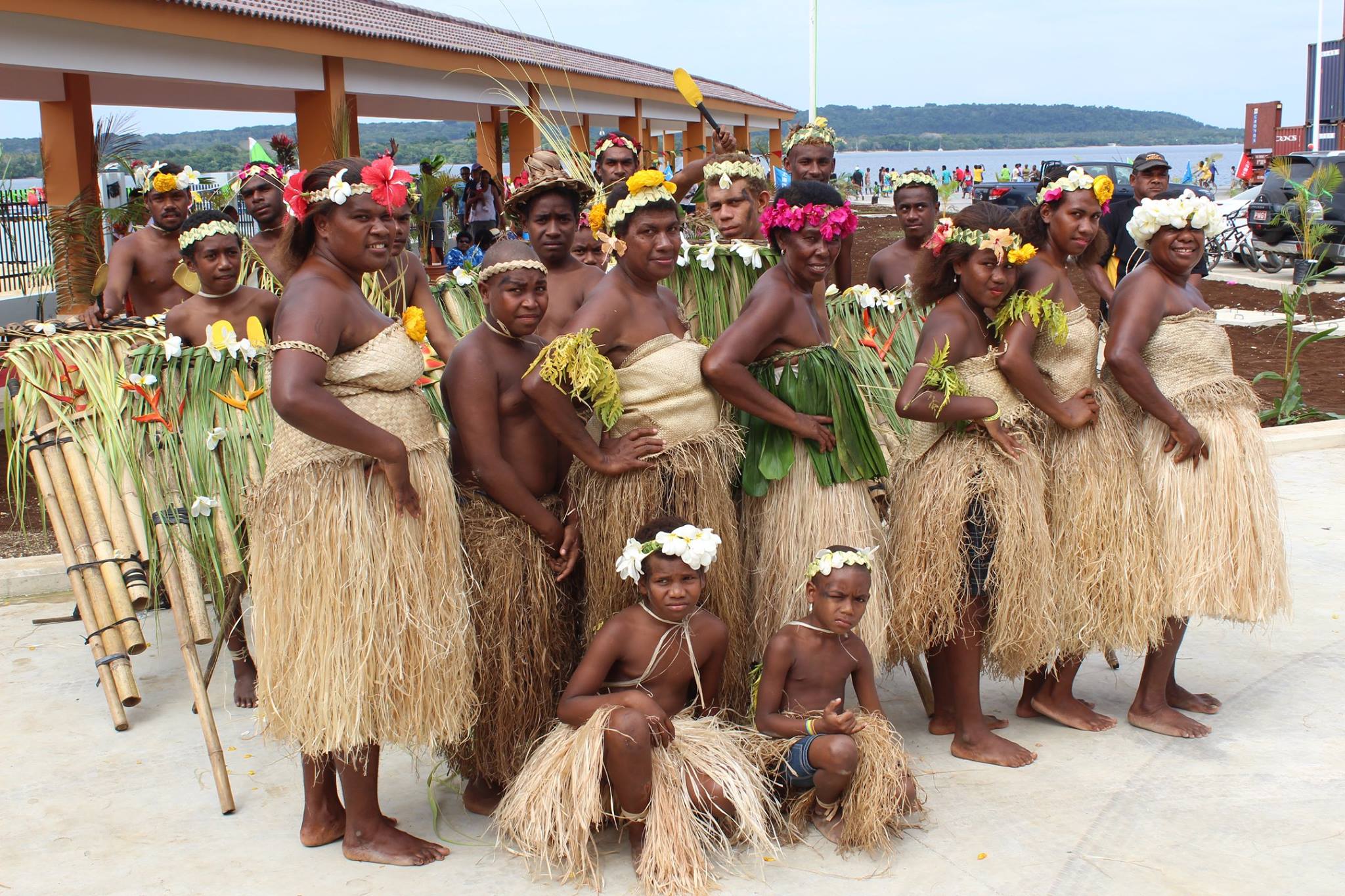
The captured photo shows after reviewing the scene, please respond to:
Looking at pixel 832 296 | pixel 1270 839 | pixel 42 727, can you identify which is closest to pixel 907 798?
pixel 1270 839

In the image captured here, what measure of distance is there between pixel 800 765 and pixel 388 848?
3.46 feet

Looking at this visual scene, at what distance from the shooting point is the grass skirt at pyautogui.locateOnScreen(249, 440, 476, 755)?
2934 mm

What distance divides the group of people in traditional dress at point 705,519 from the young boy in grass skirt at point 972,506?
0.4 inches

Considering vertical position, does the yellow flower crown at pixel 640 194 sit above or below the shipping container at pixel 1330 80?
below

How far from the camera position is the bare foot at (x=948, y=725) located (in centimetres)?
379

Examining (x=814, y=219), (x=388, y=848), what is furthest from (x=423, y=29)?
(x=388, y=848)

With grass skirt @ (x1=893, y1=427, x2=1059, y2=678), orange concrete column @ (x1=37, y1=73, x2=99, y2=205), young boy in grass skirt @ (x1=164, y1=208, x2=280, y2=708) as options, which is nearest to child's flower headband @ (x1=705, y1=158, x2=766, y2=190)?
grass skirt @ (x1=893, y1=427, x2=1059, y2=678)

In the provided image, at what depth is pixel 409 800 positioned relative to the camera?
3490 millimetres

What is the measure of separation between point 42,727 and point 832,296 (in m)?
3.15

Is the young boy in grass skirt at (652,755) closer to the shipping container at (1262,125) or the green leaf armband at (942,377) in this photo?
the green leaf armband at (942,377)

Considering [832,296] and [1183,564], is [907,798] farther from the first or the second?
[832,296]

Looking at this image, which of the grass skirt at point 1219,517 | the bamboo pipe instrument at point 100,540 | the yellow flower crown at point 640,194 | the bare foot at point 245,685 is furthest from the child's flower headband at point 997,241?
the bamboo pipe instrument at point 100,540

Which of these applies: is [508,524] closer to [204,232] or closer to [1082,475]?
[1082,475]

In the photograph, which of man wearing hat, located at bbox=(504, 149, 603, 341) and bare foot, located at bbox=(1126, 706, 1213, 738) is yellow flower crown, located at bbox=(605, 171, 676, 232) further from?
bare foot, located at bbox=(1126, 706, 1213, 738)
